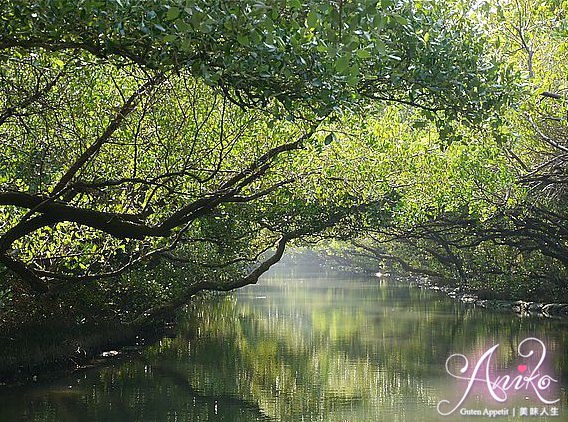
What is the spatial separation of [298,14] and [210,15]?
0.82 meters

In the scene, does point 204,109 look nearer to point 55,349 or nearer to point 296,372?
point 296,372

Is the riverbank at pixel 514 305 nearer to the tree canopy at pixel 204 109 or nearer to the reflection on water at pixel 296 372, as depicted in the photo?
the reflection on water at pixel 296 372

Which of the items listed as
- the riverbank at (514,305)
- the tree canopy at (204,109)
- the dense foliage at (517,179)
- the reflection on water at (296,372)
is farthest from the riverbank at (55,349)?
the riverbank at (514,305)

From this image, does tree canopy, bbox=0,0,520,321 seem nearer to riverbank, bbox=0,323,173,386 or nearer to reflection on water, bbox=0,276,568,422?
riverbank, bbox=0,323,173,386

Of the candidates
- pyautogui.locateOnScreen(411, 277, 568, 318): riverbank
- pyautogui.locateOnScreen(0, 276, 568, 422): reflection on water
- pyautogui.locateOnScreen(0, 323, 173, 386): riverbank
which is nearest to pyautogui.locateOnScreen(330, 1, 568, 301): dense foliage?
pyautogui.locateOnScreen(411, 277, 568, 318): riverbank

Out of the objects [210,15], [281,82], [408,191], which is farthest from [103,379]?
[210,15]

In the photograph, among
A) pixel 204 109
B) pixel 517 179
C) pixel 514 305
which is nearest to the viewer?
pixel 204 109

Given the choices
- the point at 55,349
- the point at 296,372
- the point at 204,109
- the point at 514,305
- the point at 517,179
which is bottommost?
the point at 296,372

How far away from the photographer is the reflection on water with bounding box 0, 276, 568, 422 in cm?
1303

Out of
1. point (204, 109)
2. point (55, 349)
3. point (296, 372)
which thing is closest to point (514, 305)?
point (296, 372)

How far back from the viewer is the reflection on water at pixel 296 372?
13.0 meters

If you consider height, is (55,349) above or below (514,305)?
below

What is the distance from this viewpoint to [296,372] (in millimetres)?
16938

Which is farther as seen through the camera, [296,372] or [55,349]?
[296,372]
